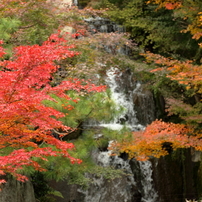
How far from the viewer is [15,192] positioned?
5.54m

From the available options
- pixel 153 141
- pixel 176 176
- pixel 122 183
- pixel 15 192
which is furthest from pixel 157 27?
pixel 15 192

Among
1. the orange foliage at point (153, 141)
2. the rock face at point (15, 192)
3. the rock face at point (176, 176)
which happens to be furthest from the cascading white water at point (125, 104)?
the rock face at point (15, 192)

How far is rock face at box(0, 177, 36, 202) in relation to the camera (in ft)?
16.8

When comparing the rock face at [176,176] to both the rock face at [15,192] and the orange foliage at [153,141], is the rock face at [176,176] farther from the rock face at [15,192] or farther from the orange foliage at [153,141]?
the rock face at [15,192]

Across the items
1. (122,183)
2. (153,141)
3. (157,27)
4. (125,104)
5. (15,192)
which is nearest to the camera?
(15,192)

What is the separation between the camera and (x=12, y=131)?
4.03 metres

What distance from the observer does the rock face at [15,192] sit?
202 inches

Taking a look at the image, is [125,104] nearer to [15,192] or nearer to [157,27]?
[157,27]

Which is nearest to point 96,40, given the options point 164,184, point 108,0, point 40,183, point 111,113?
point 111,113

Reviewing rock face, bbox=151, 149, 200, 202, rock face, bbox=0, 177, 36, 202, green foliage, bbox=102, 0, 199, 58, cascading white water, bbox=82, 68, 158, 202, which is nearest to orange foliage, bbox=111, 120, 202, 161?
cascading white water, bbox=82, 68, 158, 202

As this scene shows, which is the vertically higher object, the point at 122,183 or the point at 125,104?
the point at 125,104

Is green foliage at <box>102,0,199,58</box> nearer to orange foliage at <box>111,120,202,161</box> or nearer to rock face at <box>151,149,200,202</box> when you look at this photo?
orange foliage at <box>111,120,202,161</box>

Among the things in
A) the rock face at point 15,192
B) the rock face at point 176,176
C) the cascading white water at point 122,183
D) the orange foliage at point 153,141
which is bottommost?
the rock face at point 176,176

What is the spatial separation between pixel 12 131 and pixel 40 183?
14.7ft
